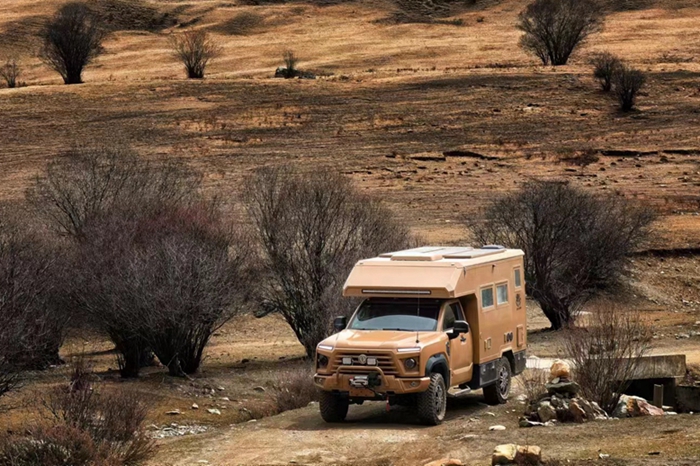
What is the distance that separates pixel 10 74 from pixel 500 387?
190ft

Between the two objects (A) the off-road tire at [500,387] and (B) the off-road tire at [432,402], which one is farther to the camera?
(A) the off-road tire at [500,387]

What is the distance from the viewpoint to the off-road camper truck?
1919 cm

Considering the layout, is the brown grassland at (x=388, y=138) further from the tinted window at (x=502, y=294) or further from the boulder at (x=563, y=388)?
the tinted window at (x=502, y=294)

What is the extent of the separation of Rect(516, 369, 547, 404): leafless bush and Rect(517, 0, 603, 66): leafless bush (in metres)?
50.9

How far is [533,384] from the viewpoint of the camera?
2252 cm

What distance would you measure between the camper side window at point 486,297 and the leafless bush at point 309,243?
29.8ft

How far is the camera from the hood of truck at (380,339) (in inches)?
758

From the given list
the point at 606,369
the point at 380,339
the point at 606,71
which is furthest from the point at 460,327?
the point at 606,71

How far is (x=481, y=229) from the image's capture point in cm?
3831

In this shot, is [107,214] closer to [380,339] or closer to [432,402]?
[380,339]

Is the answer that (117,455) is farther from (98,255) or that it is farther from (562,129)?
(562,129)

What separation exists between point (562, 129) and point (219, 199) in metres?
19.0

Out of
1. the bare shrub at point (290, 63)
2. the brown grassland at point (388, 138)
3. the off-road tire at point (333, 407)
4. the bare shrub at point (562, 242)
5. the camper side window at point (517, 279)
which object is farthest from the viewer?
the bare shrub at point (290, 63)

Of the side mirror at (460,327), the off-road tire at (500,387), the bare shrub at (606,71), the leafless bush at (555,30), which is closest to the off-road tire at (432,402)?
the side mirror at (460,327)
